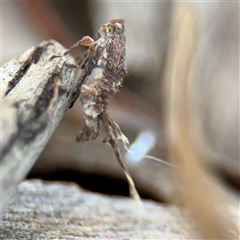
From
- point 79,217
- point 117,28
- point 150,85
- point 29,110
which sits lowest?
point 79,217

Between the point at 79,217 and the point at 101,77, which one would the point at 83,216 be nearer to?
the point at 79,217

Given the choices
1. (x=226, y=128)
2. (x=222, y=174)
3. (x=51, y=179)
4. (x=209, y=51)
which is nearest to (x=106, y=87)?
(x=51, y=179)

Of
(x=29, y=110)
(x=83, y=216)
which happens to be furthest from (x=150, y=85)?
(x=29, y=110)


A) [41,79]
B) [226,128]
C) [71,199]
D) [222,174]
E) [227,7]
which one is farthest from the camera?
[226,128]

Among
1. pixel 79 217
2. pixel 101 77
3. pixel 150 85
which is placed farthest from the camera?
pixel 150 85

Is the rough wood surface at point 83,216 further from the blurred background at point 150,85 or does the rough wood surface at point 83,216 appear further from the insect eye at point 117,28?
the insect eye at point 117,28

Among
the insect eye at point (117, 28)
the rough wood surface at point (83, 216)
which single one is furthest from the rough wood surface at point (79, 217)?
the insect eye at point (117, 28)

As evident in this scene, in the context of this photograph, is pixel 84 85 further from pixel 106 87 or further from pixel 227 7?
pixel 227 7
